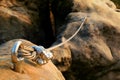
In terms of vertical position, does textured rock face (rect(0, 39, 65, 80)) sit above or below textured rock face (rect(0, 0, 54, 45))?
above

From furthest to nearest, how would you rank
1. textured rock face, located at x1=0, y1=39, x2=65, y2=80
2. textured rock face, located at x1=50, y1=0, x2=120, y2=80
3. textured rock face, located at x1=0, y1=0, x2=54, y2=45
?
textured rock face, located at x1=0, y1=0, x2=54, y2=45 → textured rock face, located at x1=50, y1=0, x2=120, y2=80 → textured rock face, located at x1=0, y1=39, x2=65, y2=80

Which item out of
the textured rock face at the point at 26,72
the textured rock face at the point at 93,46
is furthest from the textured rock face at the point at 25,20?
the textured rock face at the point at 26,72

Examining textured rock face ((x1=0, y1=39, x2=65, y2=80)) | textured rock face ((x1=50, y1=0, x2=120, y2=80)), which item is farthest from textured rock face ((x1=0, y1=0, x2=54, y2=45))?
textured rock face ((x1=0, y1=39, x2=65, y2=80))

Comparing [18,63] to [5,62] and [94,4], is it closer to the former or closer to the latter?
[5,62]

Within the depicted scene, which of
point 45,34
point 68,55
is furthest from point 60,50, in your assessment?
point 45,34

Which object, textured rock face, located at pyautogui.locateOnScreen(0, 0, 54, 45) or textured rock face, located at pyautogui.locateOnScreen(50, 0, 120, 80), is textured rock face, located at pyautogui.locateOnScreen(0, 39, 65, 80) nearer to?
textured rock face, located at pyautogui.locateOnScreen(50, 0, 120, 80)

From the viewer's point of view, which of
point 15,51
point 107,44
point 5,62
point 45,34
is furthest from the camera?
point 45,34
